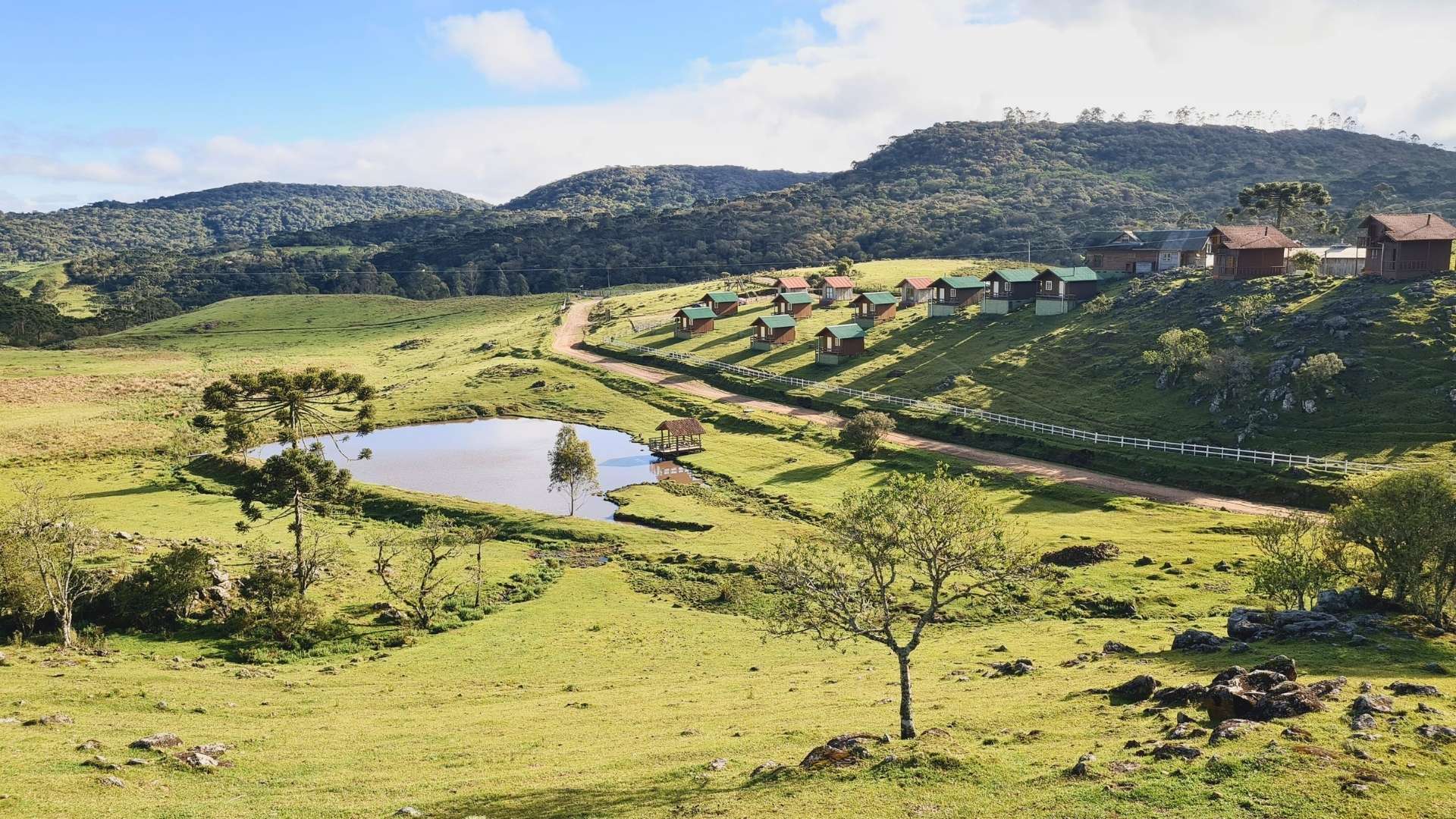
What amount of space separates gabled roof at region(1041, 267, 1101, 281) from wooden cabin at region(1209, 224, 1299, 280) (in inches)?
607

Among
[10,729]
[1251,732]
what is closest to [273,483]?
[10,729]

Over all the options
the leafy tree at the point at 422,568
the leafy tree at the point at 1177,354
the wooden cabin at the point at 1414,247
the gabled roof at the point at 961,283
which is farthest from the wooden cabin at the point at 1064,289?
the leafy tree at the point at 422,568

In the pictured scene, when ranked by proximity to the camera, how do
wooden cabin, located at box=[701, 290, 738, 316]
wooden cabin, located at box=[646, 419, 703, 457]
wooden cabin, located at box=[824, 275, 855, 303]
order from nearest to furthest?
wooden cabin, located at box=[646, 419, 703, 457]
wooden cabin, located at box=[701, 290, 738, 316]
wooden cabin, located at box=[824, 275, 855, 303]

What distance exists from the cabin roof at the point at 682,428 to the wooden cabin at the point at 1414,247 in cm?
6965

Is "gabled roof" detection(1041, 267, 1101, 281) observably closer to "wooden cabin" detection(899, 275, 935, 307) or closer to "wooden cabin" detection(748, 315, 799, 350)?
"wooden cabin" detection(899, 275, 935, 307)

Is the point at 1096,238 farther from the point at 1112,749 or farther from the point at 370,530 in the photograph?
the point at 1112,749

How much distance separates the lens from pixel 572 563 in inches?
2201

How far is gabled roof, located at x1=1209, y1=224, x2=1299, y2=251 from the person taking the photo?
10681 centimetres

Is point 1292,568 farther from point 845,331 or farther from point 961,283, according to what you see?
point 961,283

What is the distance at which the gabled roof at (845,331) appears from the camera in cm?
11269

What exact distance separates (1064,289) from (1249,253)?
67.4ft

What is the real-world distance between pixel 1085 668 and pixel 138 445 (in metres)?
80.0

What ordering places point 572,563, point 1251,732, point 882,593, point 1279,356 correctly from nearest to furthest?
point 1251,732 → point 882,593 → point 572,563 → point 1279,356

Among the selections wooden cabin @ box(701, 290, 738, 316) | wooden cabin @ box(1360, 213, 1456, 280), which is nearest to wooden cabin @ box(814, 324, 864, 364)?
wooden cabin @ box(701, 290, 738, 316)
